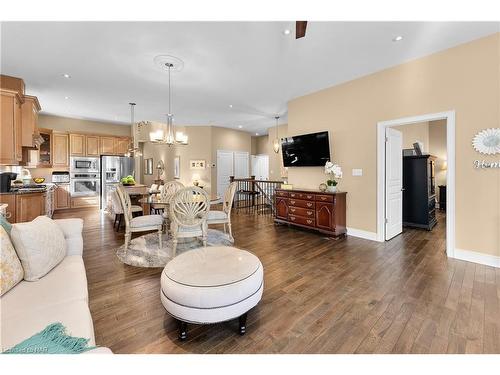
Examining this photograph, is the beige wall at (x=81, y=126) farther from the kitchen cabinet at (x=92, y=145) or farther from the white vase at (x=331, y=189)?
the white vase at (x=331, y=189)

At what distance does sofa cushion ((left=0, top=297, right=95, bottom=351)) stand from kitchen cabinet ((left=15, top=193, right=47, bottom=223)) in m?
3.30

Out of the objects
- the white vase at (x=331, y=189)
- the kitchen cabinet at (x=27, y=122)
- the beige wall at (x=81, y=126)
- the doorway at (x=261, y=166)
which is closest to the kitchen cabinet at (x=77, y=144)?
the beige wall at (x=81, y=126)

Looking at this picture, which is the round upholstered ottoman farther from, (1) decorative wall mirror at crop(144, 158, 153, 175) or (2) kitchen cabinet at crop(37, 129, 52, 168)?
(1) decorative wall mirror at crop(144, 158, 153, 175)

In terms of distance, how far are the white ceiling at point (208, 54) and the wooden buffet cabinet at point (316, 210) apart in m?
2.21

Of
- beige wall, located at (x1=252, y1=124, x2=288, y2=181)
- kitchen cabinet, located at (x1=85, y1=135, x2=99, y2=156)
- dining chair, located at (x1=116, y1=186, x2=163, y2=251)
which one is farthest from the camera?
beige wall, located at (x1=252, y1=124, x2=288, y2=181)

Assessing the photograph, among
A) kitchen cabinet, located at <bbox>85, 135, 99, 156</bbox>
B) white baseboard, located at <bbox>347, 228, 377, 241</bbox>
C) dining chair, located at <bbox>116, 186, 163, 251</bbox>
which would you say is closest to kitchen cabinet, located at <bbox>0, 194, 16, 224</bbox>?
dining chair, located at <bbox>116, 186, 163, 251</bbox>

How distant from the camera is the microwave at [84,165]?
7.05 meters

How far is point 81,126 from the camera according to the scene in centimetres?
734

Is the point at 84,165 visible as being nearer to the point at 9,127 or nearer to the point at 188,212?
the point at 9,127

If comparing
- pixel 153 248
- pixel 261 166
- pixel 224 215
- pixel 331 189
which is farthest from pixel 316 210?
pixel 261 166

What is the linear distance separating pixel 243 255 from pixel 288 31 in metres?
2.73

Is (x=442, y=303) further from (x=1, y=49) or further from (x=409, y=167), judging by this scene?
(x=1, y=49)

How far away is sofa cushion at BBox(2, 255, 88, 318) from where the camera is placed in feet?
4.13
